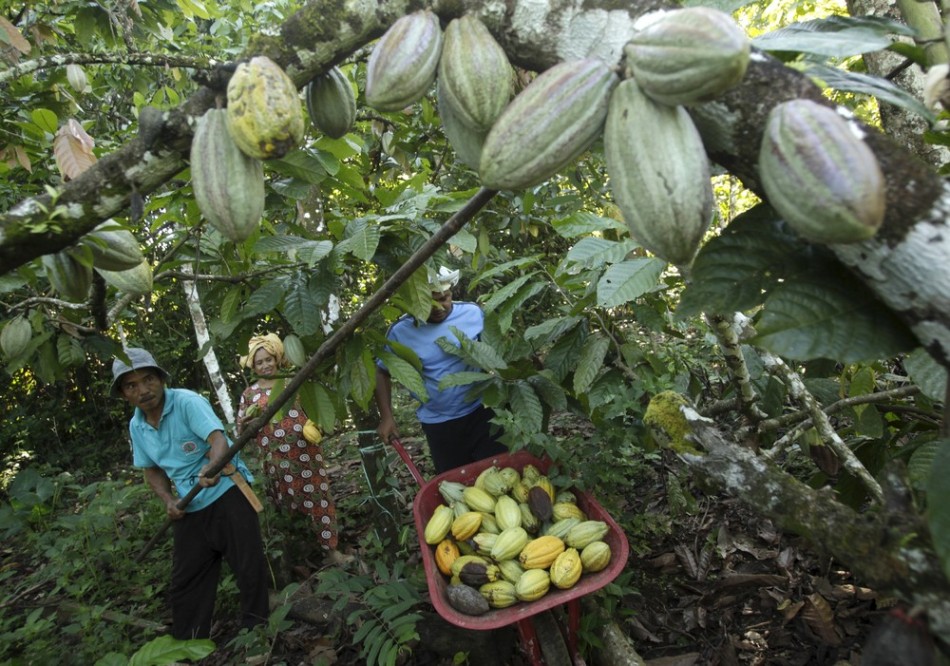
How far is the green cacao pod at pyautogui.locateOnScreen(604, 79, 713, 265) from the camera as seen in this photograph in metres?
0.65

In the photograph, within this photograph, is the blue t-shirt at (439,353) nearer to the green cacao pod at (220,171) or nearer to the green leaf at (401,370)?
the green leaf at (401,370)

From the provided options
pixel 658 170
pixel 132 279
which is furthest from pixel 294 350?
pixel 658 170

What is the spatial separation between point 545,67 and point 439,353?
2.64 m

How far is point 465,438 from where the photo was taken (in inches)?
140

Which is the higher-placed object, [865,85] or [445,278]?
[865,85]

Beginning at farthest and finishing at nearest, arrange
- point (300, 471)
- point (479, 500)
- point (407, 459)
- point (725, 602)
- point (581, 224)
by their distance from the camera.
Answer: point (300, 471) < point (407, 459) < point (725, 602) < point (479, 500) < point (581, 224)

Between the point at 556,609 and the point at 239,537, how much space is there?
1878 millimetres

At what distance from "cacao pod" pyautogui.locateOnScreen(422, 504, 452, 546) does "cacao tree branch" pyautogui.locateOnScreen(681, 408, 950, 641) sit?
1585mm

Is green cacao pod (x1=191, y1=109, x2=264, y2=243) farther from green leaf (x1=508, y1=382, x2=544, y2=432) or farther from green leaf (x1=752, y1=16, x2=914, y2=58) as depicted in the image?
green leaf (x1=508, y1=382, x2=544, y2=432)

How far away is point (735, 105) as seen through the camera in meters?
0.67

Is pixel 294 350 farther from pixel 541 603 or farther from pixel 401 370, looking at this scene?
pixel 541 603

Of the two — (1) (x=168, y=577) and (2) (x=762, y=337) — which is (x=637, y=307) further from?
(1) (x=168, y=577)

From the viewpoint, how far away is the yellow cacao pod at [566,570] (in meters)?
2.22

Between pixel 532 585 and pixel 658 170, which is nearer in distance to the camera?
pixel 658 170
